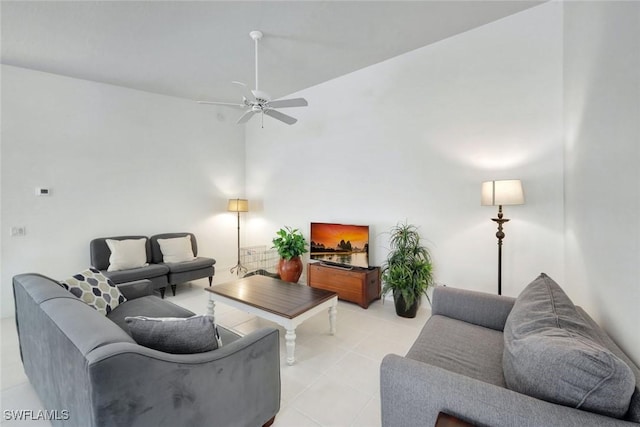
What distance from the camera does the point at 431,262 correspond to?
11.2 feet

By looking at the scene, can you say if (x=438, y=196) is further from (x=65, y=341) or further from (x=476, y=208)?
(x=65, y=341)

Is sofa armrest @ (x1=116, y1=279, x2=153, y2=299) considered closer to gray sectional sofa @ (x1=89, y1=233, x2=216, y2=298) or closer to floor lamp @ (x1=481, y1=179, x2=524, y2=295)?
gray sectional sofa @ (x1=89, y1=233, x2=216, y2=298)

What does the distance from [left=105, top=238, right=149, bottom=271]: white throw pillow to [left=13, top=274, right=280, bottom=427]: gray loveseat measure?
1.95m

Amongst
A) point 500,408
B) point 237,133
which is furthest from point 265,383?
point 237,133

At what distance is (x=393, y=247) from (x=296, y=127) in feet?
8.67

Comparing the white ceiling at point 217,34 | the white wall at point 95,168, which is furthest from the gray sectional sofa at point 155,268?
the white ceiling at point 217,34

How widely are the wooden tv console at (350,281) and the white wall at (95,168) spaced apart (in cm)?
255

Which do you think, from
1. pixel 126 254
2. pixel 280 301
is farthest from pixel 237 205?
pixel 280 301

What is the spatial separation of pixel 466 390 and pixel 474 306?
1.19 metres

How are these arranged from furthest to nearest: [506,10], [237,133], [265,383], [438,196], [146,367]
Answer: [237,133], [438,196], [506,10], [265,383], [146,367]

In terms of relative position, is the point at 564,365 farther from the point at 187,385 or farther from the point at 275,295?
the point at 275,295

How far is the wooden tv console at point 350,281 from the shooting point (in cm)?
354

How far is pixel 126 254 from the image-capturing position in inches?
151

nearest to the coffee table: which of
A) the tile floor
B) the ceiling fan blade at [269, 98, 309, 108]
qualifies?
the tile floor
